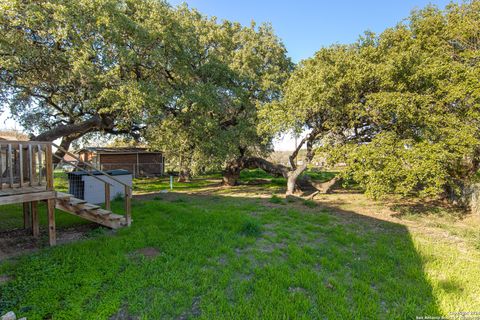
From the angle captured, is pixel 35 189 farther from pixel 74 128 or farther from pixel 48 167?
pixel 74 128

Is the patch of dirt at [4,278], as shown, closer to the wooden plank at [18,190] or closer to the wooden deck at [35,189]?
the wooden deck at [35,189]

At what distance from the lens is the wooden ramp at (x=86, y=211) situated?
491 centimetres

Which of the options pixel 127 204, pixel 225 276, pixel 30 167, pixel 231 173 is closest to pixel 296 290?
pixel 225 276

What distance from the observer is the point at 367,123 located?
29.9 feet

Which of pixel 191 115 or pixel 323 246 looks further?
pixel 191 115

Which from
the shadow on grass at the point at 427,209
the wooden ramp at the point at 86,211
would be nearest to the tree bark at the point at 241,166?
the shadow on grass at the point at 427,209

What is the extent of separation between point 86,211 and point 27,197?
1.13 metres

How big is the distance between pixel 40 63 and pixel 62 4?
186 cm

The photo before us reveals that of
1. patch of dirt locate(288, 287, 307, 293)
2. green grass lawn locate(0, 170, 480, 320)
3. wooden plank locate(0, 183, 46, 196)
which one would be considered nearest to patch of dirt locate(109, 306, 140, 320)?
green grass lawn locate(0, 170, 480, 320)

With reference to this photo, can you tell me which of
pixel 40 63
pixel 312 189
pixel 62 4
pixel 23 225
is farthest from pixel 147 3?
pixel 312 189

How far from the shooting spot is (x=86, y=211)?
5219mm

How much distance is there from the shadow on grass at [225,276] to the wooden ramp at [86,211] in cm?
38

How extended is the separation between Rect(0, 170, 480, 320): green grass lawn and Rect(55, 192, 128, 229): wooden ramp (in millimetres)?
255

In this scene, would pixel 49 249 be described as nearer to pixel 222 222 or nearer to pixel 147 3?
pixel 222 222
